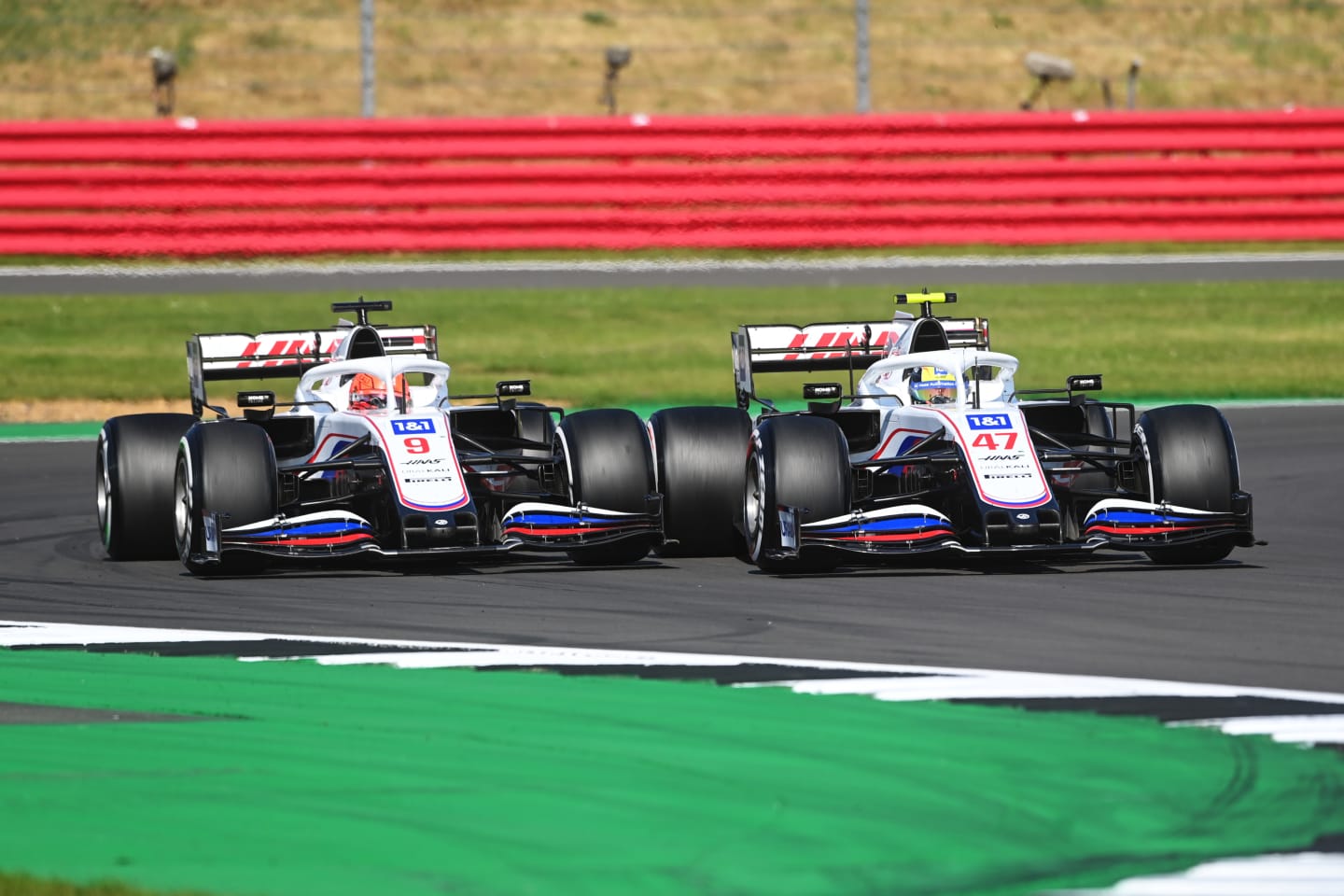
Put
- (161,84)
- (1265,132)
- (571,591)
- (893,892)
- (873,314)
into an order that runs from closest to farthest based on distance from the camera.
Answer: (893,892) < (571,591) < (873,314) < (1265,132) < (161,84)

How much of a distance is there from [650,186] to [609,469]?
1053 cm

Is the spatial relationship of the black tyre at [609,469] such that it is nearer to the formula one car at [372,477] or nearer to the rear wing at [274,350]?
the formula one car at [372,477]

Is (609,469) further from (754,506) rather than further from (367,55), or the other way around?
(367,55)

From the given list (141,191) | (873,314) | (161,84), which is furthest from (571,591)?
(161,84)

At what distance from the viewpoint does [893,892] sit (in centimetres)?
594

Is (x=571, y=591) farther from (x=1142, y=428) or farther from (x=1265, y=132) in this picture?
(x=1265, y=132)

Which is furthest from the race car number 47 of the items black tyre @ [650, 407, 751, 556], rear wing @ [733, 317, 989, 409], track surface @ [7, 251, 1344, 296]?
track surface @ [7, 251, 1344, 296]

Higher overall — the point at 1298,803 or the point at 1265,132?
the point at 1265,132

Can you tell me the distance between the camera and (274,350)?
14.5 m

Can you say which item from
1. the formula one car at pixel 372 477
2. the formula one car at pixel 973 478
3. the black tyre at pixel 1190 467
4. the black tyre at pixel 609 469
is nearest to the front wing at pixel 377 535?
the formula one car at pixel 372 477

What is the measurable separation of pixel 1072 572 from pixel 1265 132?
12.8 metres

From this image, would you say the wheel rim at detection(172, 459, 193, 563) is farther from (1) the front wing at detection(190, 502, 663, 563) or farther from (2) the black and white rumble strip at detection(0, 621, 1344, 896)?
(2) the black and white rumble strip at detection(0, 621, 1344, 896)

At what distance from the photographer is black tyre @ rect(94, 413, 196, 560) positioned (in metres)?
12.9

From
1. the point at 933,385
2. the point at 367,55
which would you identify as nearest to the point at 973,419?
the point at 933,385
